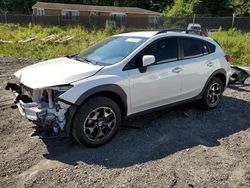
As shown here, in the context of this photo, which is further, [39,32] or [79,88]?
[39,32]

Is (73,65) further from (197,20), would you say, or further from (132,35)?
(197,20)

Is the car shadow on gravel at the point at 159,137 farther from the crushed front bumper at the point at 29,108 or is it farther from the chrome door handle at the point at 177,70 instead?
the chrome door handle at the point at 177,70

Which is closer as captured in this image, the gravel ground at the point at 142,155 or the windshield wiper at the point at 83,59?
the gravel ground at the point at 142,155

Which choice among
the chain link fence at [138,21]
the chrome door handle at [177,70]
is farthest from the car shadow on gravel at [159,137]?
the chain link fence at [138,21]

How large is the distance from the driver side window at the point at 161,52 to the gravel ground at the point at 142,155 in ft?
3.67

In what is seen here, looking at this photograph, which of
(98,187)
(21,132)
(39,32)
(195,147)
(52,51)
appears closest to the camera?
(98,187)

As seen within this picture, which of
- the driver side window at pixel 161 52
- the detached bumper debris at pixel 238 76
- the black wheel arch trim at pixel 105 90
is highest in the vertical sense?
the driver side window at pixel 161 52

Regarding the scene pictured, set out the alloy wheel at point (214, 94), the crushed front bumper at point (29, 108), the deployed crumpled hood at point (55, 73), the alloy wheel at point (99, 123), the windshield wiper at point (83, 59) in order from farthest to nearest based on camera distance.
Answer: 1. the alloy wheel at point (214, 94)
2. the windshield wiper at point (83, 59)
3. the alloy wheel at point (99, 123)
4. the deployed crumpled hood at point (55, 73)
5. the crushed front bumper at point (29, 108)

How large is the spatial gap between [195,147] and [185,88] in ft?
4.20

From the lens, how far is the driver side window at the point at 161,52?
4816 mm

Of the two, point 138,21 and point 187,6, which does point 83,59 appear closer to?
point 138,21

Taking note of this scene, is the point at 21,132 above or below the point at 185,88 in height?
below

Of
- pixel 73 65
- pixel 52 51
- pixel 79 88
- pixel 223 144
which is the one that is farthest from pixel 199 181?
pixel 52 51

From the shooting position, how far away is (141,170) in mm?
3963
